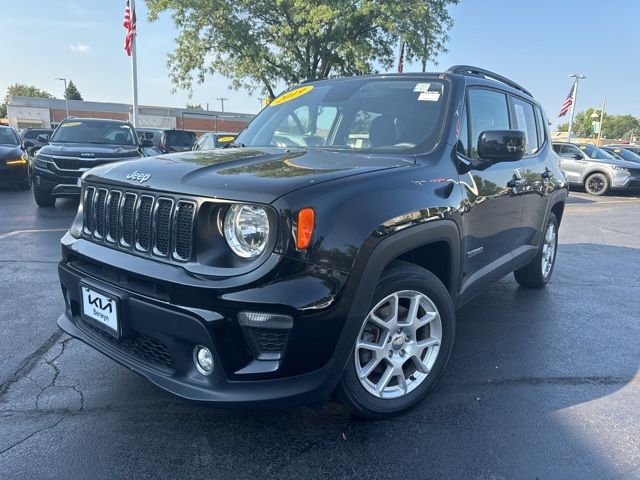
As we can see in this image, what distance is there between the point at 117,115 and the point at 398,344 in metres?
59.2

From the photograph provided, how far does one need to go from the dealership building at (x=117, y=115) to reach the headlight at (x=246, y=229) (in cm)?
4524

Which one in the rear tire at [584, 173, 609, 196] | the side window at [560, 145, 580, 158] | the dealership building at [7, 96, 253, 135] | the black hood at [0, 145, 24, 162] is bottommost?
the rear tire at [584, 173, 609, 196]

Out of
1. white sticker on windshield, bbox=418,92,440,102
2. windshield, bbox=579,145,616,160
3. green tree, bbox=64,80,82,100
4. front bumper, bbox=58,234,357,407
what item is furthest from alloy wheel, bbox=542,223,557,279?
green tree, bbox=64,80,82,100

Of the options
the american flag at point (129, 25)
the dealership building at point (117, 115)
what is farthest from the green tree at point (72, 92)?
the american flag at point (129, 25)

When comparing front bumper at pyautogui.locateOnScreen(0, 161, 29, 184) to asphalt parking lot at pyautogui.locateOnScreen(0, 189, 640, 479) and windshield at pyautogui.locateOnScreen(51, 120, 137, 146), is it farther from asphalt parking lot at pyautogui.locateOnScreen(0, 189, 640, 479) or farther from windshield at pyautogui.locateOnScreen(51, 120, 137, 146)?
asphalt parking lot at pyautogui.locateOnScreen(0, 189, 640, 479)

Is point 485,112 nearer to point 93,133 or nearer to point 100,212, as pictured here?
point 100,212

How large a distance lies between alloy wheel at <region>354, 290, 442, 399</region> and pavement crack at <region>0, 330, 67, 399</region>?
6.92 feet

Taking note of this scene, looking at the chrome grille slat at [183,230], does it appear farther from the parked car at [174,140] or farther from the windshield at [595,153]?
the windshield at [595,153]

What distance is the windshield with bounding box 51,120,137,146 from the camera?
31.8ft

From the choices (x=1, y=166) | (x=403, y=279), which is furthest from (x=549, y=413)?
(x=1, y=166)

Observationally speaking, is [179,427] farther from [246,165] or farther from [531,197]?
[531,197]

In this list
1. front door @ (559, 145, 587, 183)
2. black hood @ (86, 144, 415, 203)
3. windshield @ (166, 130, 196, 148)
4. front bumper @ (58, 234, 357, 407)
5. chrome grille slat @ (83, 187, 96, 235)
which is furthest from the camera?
windshield @ (166, 130, 196, 148)

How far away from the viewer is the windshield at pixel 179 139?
58.9 feet

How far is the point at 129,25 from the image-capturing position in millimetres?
18641
